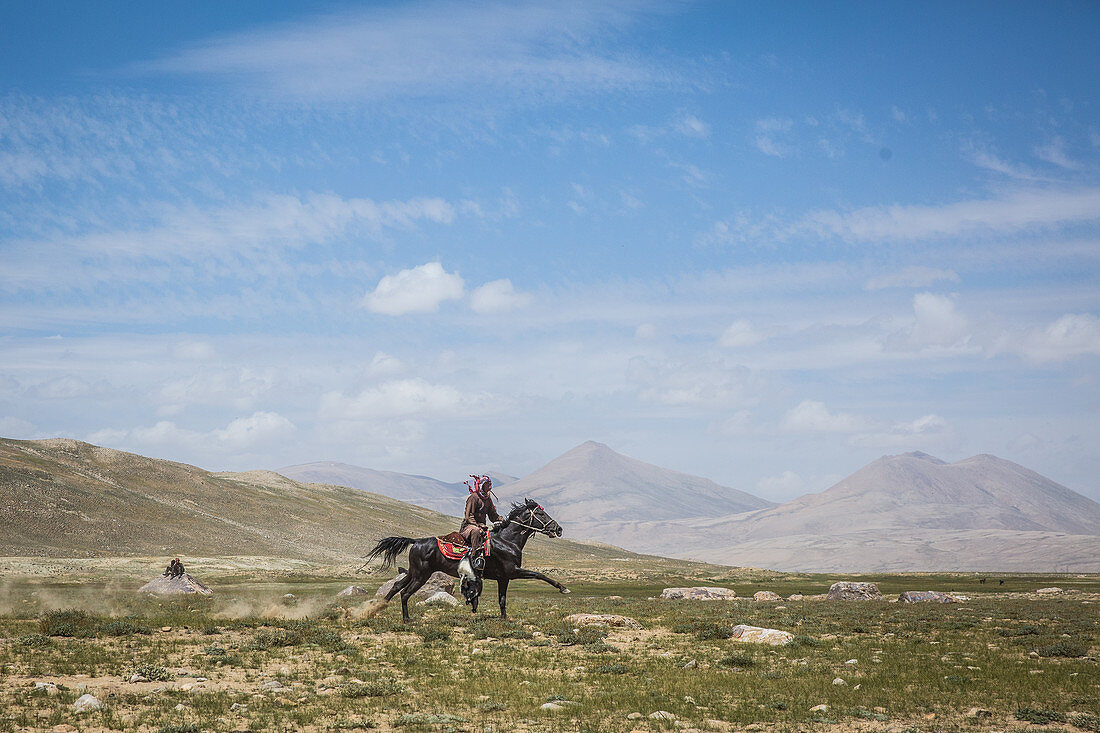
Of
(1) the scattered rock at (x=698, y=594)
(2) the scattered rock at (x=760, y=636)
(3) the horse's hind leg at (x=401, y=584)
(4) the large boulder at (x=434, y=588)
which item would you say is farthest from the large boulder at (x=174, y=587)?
(2) the scattered rock at (x=760, y=636)

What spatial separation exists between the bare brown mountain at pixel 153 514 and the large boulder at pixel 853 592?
276 ft

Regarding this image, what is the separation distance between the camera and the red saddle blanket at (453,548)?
2630 centimetres

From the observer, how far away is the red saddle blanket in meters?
26.3

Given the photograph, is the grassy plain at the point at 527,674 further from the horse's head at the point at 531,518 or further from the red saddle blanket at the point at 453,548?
the horse's head at the point at 531,518

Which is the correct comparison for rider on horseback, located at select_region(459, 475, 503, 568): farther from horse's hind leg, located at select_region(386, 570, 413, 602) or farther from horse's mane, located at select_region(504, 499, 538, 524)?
horse's hind leg, located at select_region(386, 570, 413, 602)

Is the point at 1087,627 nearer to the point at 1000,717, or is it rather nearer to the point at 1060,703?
the point at 1060,703

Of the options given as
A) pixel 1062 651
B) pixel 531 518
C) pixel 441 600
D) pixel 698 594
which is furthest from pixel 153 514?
pixel 1062 651

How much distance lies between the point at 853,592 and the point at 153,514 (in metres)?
115

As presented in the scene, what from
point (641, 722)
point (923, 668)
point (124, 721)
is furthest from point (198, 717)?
point (923, 668)

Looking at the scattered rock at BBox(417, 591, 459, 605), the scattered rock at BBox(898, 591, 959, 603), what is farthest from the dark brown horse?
the scattered rock at BBox(898, 591, 959, 603)

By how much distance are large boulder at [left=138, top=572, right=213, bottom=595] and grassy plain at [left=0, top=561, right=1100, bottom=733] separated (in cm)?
1904

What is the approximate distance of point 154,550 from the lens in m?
110

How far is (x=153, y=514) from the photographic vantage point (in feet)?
422

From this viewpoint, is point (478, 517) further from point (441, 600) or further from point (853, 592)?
point (853, 592)
